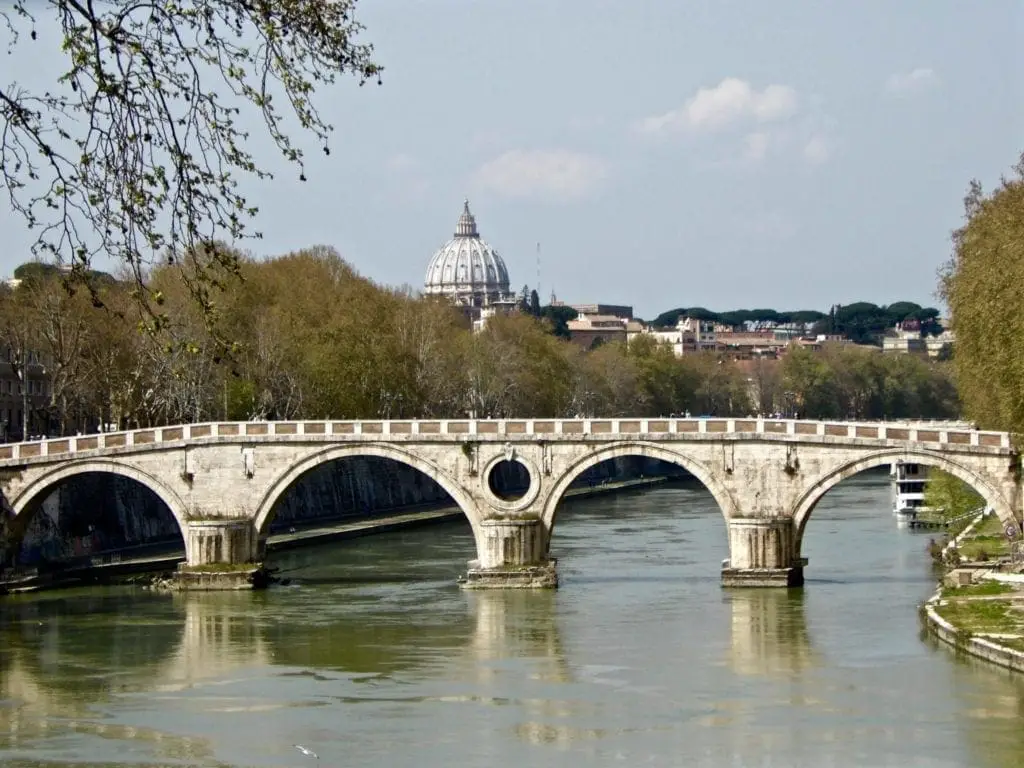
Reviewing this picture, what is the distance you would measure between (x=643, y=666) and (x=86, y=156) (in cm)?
2284

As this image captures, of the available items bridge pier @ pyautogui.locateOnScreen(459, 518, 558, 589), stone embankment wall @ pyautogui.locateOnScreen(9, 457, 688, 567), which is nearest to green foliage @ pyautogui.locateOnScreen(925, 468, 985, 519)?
bridge pier @ pyautogui.locateOnScreen(459, 518, 558, 589)

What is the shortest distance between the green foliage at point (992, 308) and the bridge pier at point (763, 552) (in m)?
5.45

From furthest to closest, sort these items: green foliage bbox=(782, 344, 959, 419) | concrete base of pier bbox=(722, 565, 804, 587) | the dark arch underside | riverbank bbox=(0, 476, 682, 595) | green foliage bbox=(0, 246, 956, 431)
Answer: green foliage bbox=(782, 344, 959, 419) < green foliage bbox=(0, 246, 956, 431) < the dark arch underside < riverbank bbox=(0, 476, 682, 595) < concrete base of pier bbox=(722, 565, 804, 587)

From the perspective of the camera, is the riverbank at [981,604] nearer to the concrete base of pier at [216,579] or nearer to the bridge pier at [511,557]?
the bridge pier at [511,557]

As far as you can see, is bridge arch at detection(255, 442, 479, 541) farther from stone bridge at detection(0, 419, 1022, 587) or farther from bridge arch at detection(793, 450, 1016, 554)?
bridge arch at detection(793, 450, 1016, 554)

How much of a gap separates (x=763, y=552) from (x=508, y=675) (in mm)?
12128

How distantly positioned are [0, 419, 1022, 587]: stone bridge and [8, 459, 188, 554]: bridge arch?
0.03 meters

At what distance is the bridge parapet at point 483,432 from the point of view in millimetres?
44000

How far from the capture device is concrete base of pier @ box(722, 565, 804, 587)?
143 ft

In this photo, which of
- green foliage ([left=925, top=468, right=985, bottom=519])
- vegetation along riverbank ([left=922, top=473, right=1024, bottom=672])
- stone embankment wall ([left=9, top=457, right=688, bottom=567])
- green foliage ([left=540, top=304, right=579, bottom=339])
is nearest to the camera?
vegetation along riverbank ([left=922, top=473, right=1024, bottom=672])

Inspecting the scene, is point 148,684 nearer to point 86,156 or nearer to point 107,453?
point 107,453

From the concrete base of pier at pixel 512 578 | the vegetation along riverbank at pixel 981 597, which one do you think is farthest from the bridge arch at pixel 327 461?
the vegetation along riverbank at pixel 981 597

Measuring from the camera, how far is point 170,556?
51.6m

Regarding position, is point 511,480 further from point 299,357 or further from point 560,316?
point 560,316
